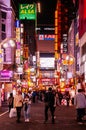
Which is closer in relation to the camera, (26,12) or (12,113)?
(12,113)

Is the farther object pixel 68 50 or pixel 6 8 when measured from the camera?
pixel 68 50

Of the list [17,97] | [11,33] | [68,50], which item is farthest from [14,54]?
[17,97]

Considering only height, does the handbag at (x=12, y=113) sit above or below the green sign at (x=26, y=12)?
below

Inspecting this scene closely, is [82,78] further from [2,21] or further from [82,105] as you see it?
[82,105]

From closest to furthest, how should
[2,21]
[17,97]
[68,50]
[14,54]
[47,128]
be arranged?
[47,128], [17,97], [2,21], [14,54], [68,50]

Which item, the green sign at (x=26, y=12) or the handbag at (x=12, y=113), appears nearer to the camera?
the handbag at (x=12, y=113)

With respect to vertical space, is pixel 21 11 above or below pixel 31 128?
above

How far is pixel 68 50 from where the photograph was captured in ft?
429

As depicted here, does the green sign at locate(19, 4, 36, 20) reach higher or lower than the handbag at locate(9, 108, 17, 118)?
higher

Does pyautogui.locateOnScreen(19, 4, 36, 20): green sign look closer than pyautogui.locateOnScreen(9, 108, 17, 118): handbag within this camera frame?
No

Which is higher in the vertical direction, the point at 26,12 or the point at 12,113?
the point at 26,12

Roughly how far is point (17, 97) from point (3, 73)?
1276 inches

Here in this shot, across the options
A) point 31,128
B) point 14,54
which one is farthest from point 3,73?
point 31,128

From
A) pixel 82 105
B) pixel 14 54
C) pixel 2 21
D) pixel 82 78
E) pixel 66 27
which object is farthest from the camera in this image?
pixel 66 27
